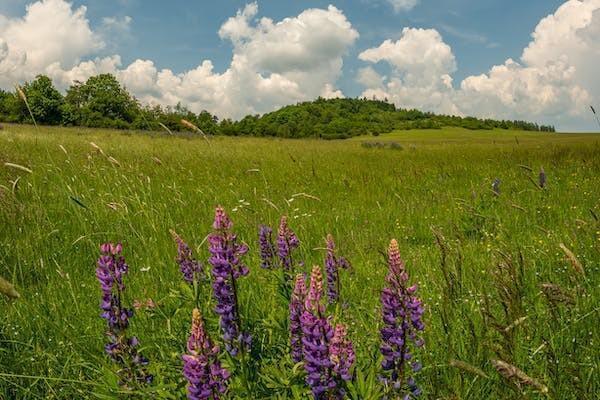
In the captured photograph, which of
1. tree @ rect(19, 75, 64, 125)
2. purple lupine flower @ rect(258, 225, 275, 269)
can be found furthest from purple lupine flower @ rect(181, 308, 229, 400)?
tree @ rect(19, 75, 64, 125)

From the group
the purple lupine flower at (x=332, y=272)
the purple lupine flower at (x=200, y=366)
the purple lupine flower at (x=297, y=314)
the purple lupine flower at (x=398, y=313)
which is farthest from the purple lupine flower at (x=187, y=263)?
the purple lupine flower at (x=398, y=313)

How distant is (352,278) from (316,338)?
231cm

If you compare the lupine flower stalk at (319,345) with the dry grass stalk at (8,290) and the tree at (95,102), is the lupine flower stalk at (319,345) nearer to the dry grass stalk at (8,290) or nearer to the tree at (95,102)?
the dry grass stalk at (8,290)

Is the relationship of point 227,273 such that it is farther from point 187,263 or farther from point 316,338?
point 187,263

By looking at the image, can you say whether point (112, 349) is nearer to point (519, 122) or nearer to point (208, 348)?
point (208, 348)

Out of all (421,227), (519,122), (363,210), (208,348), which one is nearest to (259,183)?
(363,210)

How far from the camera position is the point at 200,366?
51.1 inches

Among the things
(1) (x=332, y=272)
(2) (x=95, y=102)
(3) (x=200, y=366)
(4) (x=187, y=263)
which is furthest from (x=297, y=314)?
(2) (x=95, y=102)

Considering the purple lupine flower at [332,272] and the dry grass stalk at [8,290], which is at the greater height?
the dry grass stalk at [8,290]

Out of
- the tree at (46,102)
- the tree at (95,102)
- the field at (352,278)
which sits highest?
the tree at (46,102)

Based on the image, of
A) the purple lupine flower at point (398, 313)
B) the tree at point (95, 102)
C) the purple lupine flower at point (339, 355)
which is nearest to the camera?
the purple lupine flower at point (339, 355)

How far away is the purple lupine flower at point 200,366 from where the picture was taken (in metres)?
1.28

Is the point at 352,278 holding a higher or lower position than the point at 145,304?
lower

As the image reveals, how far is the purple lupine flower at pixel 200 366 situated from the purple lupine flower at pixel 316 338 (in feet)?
0.88
